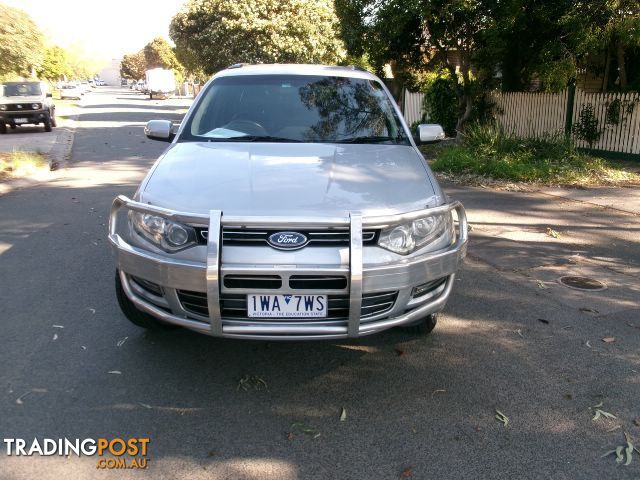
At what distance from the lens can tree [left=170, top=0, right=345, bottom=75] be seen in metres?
24.0

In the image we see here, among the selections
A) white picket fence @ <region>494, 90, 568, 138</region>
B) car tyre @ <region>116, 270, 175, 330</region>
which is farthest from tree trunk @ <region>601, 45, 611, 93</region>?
car tyre @ <region>116, 270, 175, 330</region>

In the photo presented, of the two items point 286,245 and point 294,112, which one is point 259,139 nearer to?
point 294,112

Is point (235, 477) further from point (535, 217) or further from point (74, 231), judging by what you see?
point (535, 217)

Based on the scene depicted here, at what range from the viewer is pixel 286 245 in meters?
2.93

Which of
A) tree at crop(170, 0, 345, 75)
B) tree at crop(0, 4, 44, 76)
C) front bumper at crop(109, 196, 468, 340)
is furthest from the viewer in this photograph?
tree at crop(170, 0, 345, 75)

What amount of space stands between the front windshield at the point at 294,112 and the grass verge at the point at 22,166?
7.63 metres

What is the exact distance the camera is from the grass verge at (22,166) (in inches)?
424

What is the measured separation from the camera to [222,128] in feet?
14.4

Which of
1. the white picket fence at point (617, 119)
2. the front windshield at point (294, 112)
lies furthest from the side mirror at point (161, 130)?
the white picket fence at point (617, 119)

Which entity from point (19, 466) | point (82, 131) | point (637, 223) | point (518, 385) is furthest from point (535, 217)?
point (82, 131)

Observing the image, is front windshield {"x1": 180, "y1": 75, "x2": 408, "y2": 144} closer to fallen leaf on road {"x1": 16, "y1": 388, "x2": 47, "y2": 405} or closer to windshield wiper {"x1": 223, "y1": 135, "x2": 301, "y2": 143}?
windshield wiper {"x1": 223, "y1": 135, "x2": 301, "y2": 143}

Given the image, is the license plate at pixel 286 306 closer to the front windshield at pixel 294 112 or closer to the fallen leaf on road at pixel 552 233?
the front windshield at pixel 294 112

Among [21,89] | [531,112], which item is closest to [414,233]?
[531,112]

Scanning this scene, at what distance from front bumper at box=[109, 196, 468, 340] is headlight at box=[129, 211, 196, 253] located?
0.05 metres
